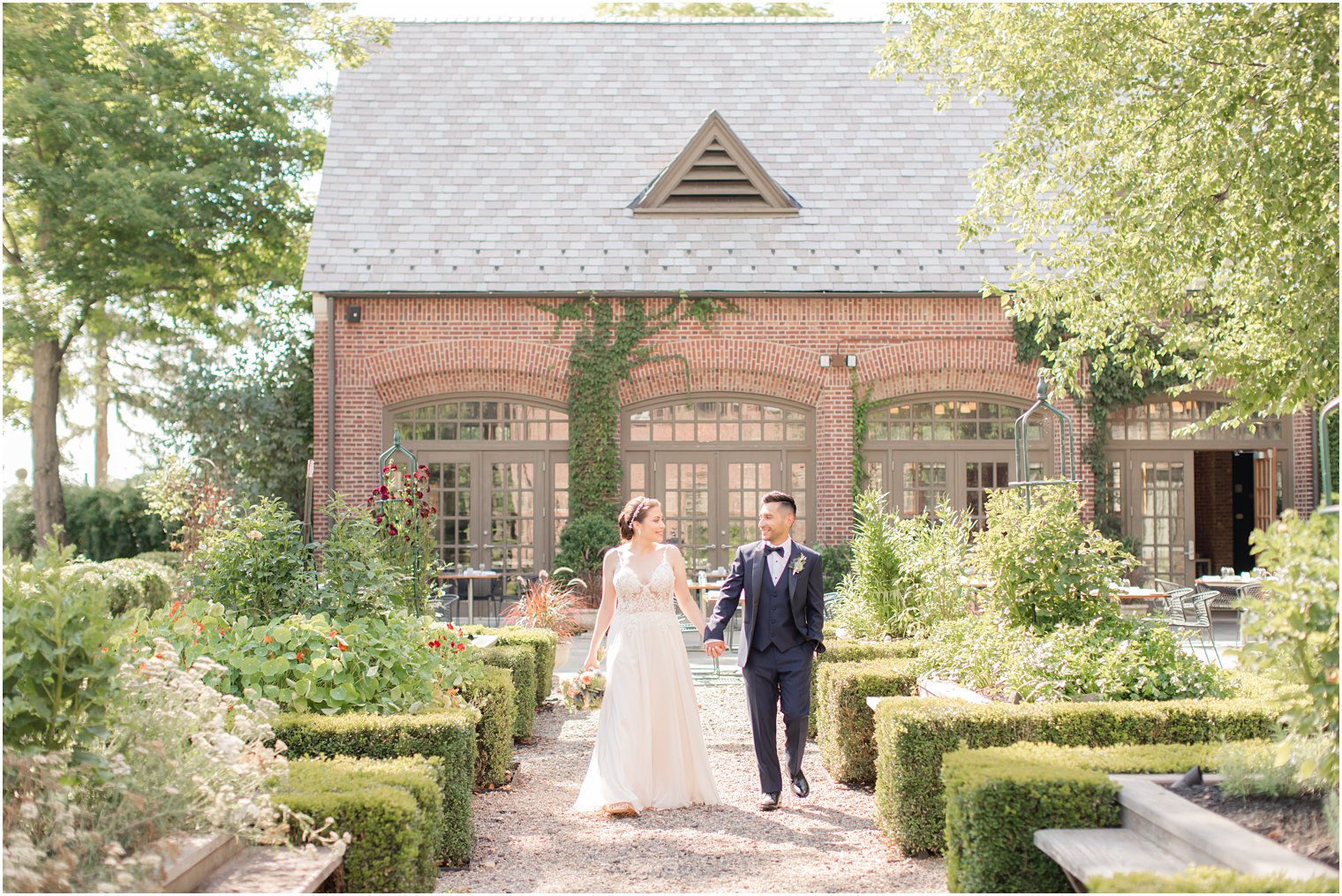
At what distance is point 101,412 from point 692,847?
3152 cm

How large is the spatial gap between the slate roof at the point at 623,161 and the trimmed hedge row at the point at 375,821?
11.9 metres

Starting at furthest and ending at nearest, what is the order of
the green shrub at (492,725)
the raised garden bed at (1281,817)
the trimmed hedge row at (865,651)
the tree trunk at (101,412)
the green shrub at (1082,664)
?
the tree trunk at (101,412)
the trimmed hedge row at (865,651)
the green shrub at (492,725)
the green shrub at (1082,664)
the raised garden bed at (1281,817)

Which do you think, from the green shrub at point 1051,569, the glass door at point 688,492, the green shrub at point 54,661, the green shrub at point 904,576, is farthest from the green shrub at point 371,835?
the glass door at point 688,492

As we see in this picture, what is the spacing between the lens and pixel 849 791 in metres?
7.15

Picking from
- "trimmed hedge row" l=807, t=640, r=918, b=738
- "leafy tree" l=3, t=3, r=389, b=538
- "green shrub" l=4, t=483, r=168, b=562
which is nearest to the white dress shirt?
"trimmed hedge row" l=807, t=640, r=918, b=738

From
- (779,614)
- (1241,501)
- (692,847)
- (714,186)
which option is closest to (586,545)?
(714,186)

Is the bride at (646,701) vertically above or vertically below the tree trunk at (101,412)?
below

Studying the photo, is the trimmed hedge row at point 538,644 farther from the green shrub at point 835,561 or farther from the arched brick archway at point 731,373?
the arched brick archway at point 731,373

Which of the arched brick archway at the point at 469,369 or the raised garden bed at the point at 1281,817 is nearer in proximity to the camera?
the raised garden bed at the point at 1281,817

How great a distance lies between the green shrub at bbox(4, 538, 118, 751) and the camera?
147 inches

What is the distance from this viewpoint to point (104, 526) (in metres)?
23.0

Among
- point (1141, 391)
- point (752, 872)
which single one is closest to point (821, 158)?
point (1141, 391)

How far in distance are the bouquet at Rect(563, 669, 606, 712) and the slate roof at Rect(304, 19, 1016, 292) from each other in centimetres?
726

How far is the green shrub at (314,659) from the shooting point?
5867 millimetres
